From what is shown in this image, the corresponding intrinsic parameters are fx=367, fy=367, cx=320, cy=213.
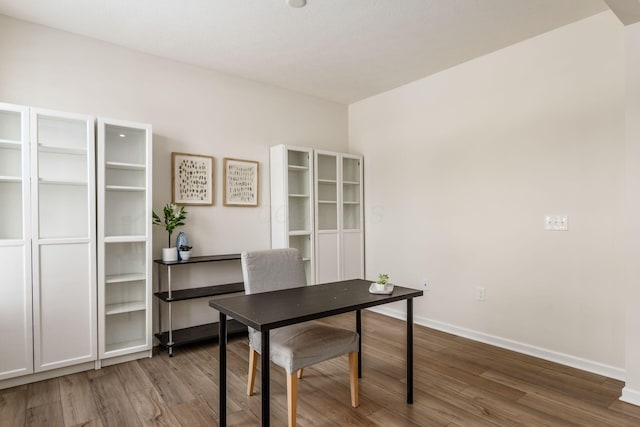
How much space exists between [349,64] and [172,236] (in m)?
2.37

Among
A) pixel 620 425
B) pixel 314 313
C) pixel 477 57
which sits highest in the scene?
pixel 477 57

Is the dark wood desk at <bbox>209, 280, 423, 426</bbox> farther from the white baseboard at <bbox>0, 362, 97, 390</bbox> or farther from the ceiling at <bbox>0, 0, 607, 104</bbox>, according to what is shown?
the ceiling at <bbox>0, 0, 607, 104</bbox>

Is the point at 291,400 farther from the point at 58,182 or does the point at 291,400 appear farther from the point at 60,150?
the point at 60,150

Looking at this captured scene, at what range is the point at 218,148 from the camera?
374cm

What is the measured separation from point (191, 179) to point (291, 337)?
2.04 m

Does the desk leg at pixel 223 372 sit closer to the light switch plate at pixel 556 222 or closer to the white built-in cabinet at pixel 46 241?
the white built-in cabinet at pixel 46 241

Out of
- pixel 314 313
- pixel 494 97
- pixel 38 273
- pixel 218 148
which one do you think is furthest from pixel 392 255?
pixel 38 273

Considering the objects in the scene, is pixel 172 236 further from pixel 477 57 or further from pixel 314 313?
pixel 477 57

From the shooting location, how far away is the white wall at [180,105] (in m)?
2.83

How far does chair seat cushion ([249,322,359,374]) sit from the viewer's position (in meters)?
1.98

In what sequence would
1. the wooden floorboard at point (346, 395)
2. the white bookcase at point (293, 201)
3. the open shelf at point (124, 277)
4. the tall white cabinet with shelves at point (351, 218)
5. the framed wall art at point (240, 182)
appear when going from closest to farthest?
the wooden floorboard at point (346, 395) → the open shelf at point (124, 277) → the framed wall art at point (240, 182) → the white bookcase at point (293, 201) → the tall white cabinet with shelves at point (351, 218)

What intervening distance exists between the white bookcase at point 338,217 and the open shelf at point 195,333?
108cm

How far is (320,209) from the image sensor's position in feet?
14.3

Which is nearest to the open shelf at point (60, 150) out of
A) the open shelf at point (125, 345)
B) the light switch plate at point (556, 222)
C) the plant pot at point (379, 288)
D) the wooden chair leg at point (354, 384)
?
the open shelf at point (125, 345)
